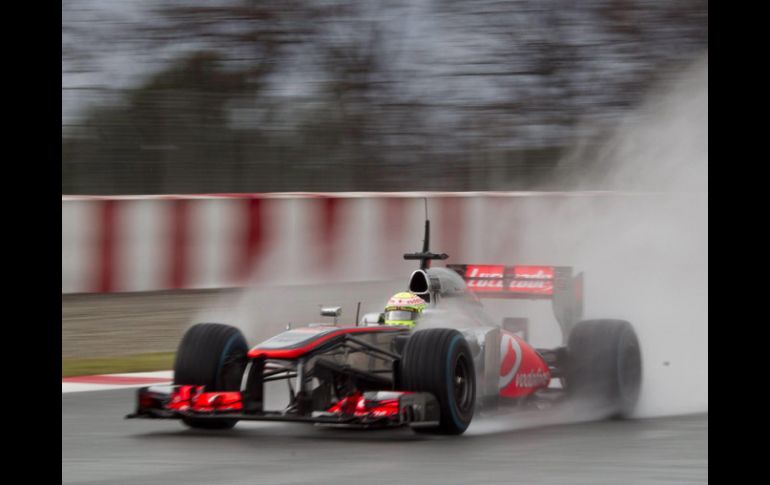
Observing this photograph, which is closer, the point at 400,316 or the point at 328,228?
the point at 400,316

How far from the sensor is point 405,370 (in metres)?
7.54

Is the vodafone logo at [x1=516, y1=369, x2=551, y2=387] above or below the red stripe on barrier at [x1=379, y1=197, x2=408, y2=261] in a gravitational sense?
below

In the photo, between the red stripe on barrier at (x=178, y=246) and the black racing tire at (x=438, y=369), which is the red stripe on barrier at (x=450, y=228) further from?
the black racing tire at (x=438, y=369)

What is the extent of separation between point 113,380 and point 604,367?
4.29m

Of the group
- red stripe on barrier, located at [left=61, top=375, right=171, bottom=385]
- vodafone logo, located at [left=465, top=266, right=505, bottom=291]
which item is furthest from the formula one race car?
red stripe on barrier, located at [left=61, top=375, right=171, bottom=385]

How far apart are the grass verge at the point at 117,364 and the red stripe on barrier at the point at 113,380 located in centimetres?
27

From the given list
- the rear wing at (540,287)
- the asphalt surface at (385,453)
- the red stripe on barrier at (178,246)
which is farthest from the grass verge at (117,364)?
the rear wing at (540,287)

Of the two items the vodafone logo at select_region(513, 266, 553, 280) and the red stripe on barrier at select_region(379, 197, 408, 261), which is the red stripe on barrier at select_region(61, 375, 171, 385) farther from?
the red stripe on barrier at select_region(379, 197, 408, 261)

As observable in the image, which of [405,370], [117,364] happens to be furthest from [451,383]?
[117,364]

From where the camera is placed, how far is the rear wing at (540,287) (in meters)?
9.46

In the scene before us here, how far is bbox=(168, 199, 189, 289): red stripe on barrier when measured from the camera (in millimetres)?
13469

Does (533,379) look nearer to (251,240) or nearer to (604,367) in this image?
(604,367)

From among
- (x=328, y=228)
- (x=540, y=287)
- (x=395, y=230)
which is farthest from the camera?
(x=395, y=230)
